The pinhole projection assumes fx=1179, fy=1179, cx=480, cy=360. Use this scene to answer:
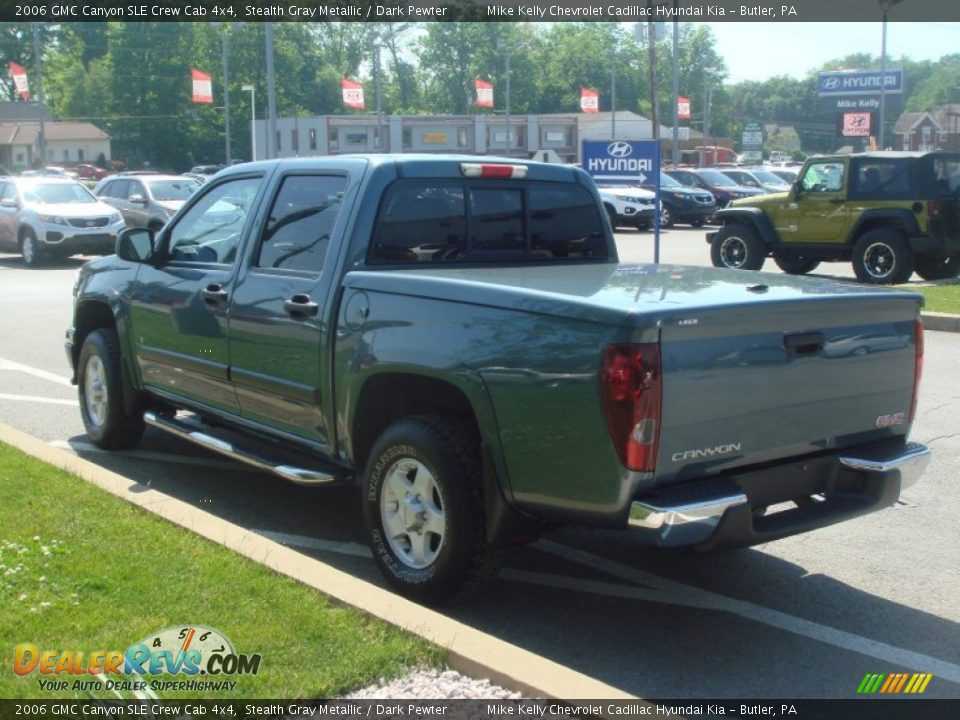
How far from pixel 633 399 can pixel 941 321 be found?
10.2 meters

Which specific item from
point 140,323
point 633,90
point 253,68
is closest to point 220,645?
point 140,323

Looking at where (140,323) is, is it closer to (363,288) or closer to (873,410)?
(363,288)

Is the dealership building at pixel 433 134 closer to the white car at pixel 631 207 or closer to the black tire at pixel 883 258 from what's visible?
the white car at pixel 631 207

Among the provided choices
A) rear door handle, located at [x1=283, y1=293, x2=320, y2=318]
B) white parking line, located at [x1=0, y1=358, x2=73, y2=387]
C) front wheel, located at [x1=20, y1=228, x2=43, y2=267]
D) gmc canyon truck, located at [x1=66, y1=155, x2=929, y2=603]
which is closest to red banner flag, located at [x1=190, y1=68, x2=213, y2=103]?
front wheel, located at [x1=20, y1=228, x2=43, y2=267]

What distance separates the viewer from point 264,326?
19.6 feet

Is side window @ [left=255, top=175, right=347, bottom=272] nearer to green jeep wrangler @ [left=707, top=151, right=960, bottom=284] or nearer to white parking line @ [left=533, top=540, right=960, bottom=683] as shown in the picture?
white parking line @ [left=533, top=540, right=960, bottom=683]

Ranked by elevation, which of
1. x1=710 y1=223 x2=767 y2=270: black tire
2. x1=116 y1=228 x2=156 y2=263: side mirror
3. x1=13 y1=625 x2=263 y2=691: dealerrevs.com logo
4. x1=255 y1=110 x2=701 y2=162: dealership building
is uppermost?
x1=255 y1=110 x2=701 y2=162: dealership building

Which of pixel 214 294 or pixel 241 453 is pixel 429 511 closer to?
pixel 241 453

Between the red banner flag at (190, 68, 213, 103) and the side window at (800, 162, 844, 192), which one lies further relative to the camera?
the red banner flag at (190, 68, 213, 103)

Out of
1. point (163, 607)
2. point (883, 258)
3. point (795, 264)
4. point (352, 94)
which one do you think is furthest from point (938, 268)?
point (352, 94)

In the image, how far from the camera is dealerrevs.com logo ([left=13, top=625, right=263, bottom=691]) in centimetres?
386

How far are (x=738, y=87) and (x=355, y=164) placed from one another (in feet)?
544

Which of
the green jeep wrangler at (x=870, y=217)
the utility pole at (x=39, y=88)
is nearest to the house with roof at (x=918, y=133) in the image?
the utility pole at (x=39, y=88)

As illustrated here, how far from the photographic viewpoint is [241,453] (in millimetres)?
→ 6227
